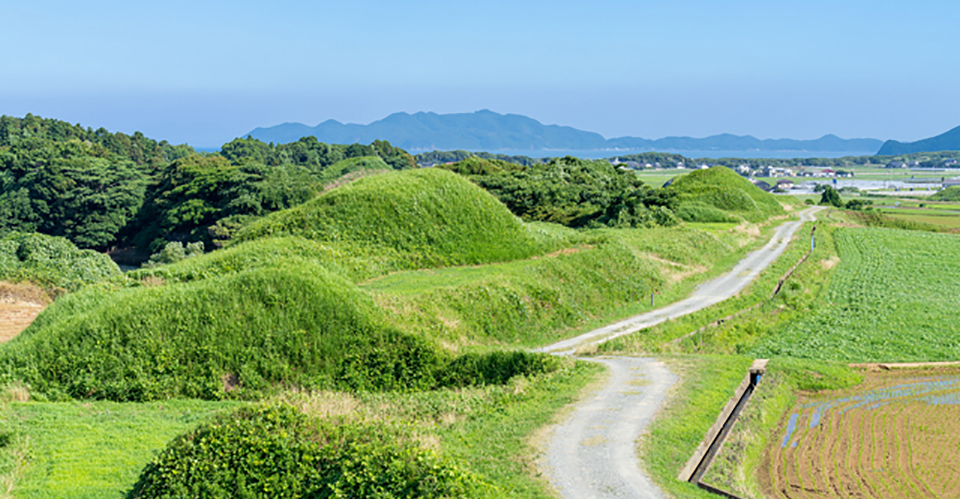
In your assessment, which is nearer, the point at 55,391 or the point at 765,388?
the point at 55,391

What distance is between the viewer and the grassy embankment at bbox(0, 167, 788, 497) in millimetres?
12464

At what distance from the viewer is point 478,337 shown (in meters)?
21.6

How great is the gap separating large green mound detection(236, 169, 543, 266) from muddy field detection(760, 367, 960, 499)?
16.1m

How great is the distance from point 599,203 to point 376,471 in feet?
161

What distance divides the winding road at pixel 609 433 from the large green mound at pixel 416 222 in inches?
335

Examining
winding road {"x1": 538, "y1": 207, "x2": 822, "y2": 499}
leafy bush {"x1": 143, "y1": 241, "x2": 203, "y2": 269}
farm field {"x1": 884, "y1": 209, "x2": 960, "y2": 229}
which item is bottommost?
leafy bush {"x1": 143, "y1": 241, "x2": 203, "y2": 269}

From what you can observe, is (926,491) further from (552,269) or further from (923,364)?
(552,269)

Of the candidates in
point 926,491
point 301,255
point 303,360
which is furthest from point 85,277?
point 926,491

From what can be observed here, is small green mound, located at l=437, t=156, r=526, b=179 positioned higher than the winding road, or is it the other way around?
small green mound, located at l=437, t=156, r=526, b=179

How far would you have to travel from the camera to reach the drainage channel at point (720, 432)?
11.1m

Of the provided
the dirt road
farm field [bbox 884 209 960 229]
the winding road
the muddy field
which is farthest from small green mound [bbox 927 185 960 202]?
the winding road

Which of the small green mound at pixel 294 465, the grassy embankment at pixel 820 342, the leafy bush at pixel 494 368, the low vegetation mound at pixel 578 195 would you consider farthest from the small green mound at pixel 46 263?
the low vegetation mound at pixel 578 195

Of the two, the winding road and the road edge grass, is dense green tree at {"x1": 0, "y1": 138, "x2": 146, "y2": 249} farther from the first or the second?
the winding road

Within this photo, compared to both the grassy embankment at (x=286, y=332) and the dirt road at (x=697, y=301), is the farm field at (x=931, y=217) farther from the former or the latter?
the grassy embankment at (x=286, y=332)
